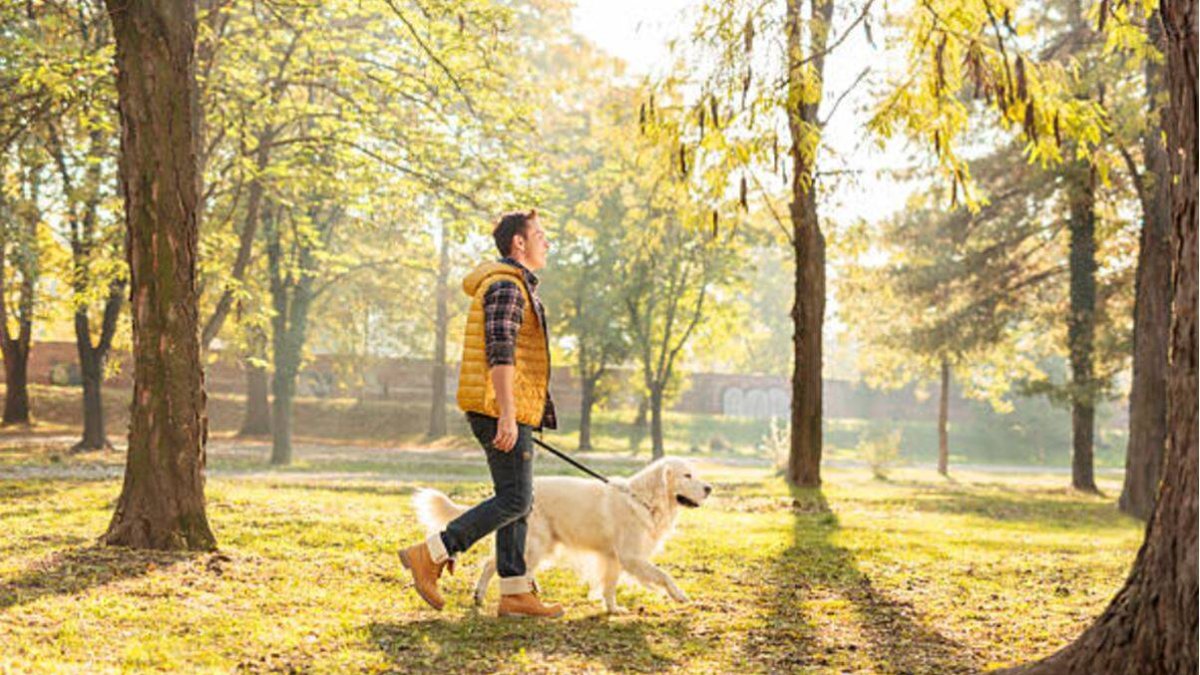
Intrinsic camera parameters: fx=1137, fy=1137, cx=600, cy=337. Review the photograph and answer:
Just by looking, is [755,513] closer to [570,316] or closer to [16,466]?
[16,466]

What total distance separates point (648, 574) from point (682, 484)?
60 centimetres

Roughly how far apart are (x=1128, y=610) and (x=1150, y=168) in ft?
52.1

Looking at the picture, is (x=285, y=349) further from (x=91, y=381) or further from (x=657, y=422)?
(x=657, y=422)

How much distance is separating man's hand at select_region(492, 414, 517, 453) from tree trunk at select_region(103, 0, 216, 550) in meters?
3.33

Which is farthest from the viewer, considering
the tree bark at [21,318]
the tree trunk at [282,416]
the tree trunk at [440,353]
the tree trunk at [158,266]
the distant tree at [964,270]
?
the tree trunk at [440,353]

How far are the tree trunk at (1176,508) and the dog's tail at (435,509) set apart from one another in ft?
13.0

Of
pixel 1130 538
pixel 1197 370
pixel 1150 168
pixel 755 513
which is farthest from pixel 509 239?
pixel 1150 168

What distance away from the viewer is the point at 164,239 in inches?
324

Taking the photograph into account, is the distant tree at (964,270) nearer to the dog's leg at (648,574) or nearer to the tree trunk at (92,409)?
the tree trunk at (92,409)

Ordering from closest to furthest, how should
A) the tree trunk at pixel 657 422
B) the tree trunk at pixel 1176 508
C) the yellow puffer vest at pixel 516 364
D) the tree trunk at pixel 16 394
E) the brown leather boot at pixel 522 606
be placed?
the tree trunk at pixel 1176 508, the yellow puffer vest at pixel 516 364, the brown leather boot at pixel 522 606, the tree trunk at pixel 16 394, the tree trunk at pixel 657 422

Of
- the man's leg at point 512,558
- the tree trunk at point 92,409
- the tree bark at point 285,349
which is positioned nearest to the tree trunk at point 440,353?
the tree bark at point 285,349

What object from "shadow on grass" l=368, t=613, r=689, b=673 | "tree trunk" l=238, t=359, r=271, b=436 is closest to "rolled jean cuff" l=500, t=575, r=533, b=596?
"shadow on grass" l=368, t=613, r=689, b=673

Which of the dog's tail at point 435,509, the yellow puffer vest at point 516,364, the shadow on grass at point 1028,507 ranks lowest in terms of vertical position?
the shadow on grass at point 1028,507

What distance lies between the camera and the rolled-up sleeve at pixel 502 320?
6152 mm
